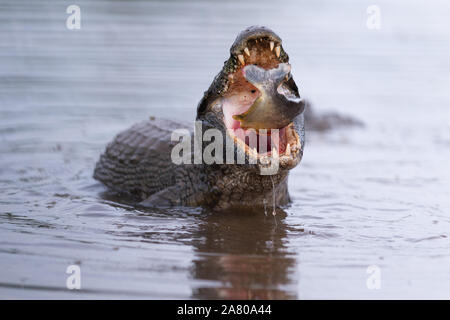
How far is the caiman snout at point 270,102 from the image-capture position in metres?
4.74

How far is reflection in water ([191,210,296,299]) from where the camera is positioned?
4.09 m

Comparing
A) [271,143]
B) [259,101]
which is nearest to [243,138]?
[271,143]

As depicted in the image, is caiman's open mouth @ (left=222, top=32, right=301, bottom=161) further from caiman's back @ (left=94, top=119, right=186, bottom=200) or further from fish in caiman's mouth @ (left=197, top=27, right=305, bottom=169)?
caiman's back @ (left=94, top=119, right=186, bottom=200)

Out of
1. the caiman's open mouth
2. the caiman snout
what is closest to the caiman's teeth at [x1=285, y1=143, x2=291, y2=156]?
the caiman's open mouth

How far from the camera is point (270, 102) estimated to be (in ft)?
15.6

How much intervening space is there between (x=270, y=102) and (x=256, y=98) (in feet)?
0.88

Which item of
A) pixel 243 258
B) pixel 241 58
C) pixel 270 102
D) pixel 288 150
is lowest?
pixel 243 258

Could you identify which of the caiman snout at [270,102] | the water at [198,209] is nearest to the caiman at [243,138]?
the caiman snout at [270,102]

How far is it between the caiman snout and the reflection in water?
34.4 inches


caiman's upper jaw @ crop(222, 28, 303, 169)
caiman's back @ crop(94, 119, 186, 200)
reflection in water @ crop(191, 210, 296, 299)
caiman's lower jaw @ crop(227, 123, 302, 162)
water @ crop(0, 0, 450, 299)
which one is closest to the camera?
reflection in water @ crop(191, 210, 296, 299)

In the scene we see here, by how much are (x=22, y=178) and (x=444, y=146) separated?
529 centimetres

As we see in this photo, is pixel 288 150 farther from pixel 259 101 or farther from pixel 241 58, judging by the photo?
pixel 241 58

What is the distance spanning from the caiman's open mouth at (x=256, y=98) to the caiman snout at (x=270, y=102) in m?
0.02
